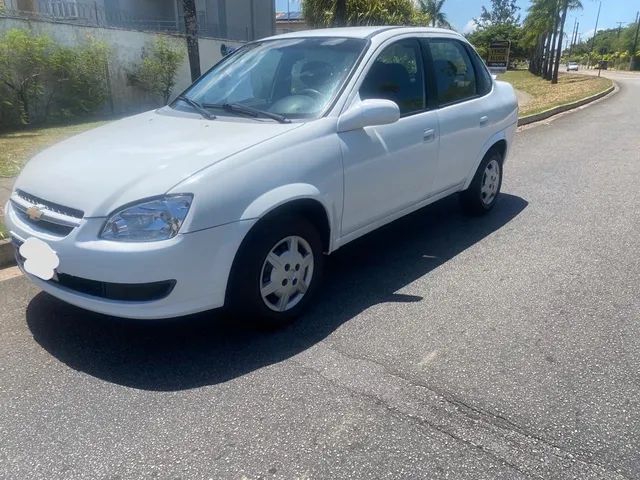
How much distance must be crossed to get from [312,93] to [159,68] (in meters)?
12.9

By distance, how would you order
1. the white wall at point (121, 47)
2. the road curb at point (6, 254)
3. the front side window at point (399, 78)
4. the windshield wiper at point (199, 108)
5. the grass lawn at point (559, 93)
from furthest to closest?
the grass lawn at point (559, 93), the white wall at point (121, 47), the road curb at point (6, 254), the front side window at point (399, 78), the windshield wiper at point (199, 108)

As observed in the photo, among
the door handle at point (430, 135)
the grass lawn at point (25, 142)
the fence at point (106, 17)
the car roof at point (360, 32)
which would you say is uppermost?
the fence at point (106, 17)

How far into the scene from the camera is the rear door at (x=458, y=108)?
4582 mm

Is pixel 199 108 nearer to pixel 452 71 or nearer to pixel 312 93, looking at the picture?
pixel 312 93

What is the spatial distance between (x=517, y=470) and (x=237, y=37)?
2559 cm

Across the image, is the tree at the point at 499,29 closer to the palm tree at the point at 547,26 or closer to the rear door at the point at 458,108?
the palm tree at the point at 547,26

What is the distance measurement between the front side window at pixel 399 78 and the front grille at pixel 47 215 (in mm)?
1979

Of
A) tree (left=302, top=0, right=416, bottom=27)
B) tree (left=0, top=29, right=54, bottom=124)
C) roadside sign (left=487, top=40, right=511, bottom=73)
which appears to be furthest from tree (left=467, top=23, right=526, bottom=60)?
tree (left=0, top=29, right=54, bottom=124)

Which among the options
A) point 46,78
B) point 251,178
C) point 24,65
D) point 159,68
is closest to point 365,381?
point 251,178

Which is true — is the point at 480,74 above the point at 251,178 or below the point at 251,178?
above

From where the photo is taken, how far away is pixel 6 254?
14.5ft

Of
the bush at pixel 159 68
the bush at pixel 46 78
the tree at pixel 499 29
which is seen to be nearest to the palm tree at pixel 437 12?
the tree at pixel 499 29

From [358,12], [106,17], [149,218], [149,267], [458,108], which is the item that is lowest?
[149,267]

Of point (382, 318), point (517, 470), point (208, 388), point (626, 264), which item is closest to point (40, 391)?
point (208, 388)
